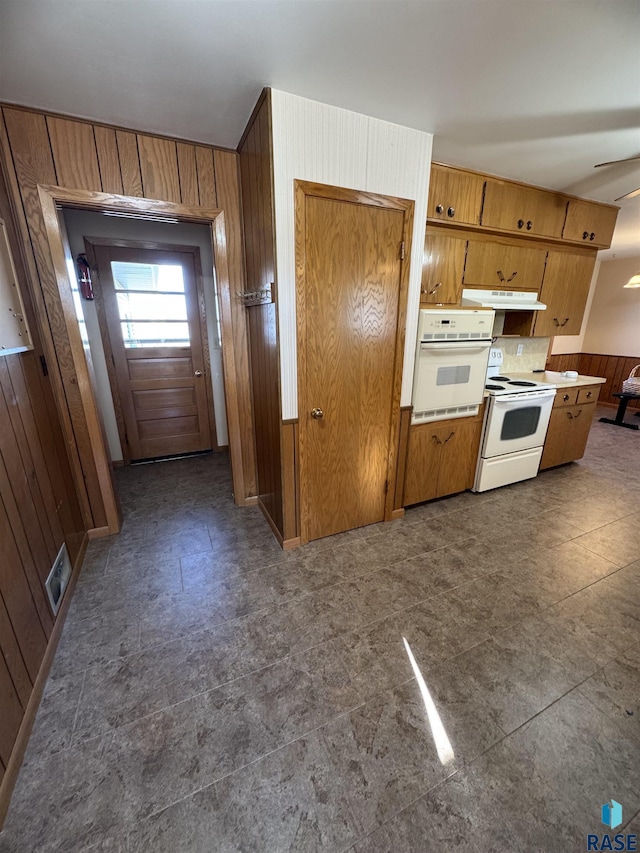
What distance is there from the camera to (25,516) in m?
1.47

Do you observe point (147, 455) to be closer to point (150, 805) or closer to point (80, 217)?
point (80, 217)

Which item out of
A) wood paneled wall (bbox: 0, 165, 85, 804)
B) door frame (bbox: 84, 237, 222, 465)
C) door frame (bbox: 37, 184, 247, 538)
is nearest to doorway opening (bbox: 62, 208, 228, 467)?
door frame (bbox: 84, 237, 222, 465)

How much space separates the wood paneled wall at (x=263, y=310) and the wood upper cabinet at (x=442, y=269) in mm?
1156

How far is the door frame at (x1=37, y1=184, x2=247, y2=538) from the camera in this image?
1918 mm

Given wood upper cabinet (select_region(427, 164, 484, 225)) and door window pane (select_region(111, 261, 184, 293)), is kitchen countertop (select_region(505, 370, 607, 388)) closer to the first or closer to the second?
wood upper cabinet (select_region(427, 164, 484, 225))

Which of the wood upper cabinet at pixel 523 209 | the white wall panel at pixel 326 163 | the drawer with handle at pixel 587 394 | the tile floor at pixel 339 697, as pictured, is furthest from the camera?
the drawer with handle at pixel 587 394

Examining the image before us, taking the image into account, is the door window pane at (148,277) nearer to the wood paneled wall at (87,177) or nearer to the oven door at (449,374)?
the wood paneled wall at (87,177)

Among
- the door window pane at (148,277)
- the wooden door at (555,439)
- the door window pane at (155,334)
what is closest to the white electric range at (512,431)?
the wooden door at (555,439)

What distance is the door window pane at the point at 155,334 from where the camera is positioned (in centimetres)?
326

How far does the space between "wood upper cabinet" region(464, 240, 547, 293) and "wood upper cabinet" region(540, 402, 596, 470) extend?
1235 mm

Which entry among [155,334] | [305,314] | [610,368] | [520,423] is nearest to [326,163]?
[305,314]

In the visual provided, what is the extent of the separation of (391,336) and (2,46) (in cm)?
216

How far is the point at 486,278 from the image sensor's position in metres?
2.71

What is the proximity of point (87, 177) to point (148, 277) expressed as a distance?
4.51ft
